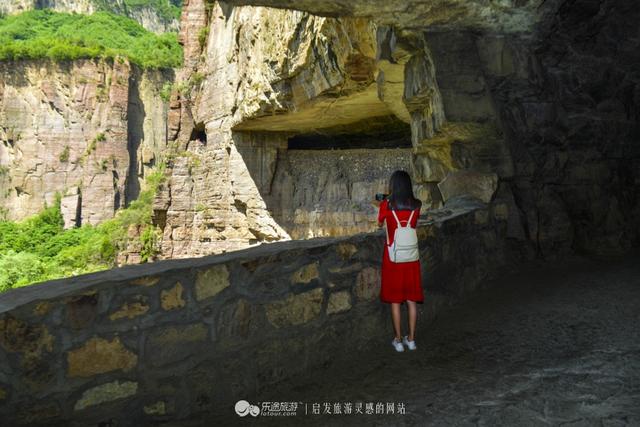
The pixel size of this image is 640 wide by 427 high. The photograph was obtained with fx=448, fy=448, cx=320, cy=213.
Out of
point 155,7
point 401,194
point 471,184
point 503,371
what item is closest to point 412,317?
point 503,371

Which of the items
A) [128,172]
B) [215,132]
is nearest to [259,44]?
[215,132]

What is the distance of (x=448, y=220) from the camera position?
3.74m

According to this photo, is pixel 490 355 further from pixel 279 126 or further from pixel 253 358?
pixel 279 126

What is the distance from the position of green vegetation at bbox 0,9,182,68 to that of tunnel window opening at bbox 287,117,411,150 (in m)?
21.1

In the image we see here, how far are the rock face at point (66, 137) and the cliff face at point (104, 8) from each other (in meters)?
21.0

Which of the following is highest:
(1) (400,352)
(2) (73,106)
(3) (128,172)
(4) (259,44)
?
(2) (73,106)

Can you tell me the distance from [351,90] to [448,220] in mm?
7748

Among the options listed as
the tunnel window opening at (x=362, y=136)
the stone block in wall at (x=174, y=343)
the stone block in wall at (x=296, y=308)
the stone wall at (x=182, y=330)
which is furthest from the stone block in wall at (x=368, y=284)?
the tunnel window opening at (x=362, y=136)

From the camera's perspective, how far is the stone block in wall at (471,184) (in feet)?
14.9

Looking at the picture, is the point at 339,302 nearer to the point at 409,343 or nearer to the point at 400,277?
the point at 400,277

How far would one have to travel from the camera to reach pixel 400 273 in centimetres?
293

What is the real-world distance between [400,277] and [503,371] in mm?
801

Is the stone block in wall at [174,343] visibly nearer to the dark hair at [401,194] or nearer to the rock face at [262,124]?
the dark hair at [401,194]

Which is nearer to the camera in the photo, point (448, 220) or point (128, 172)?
point (448, 220)
